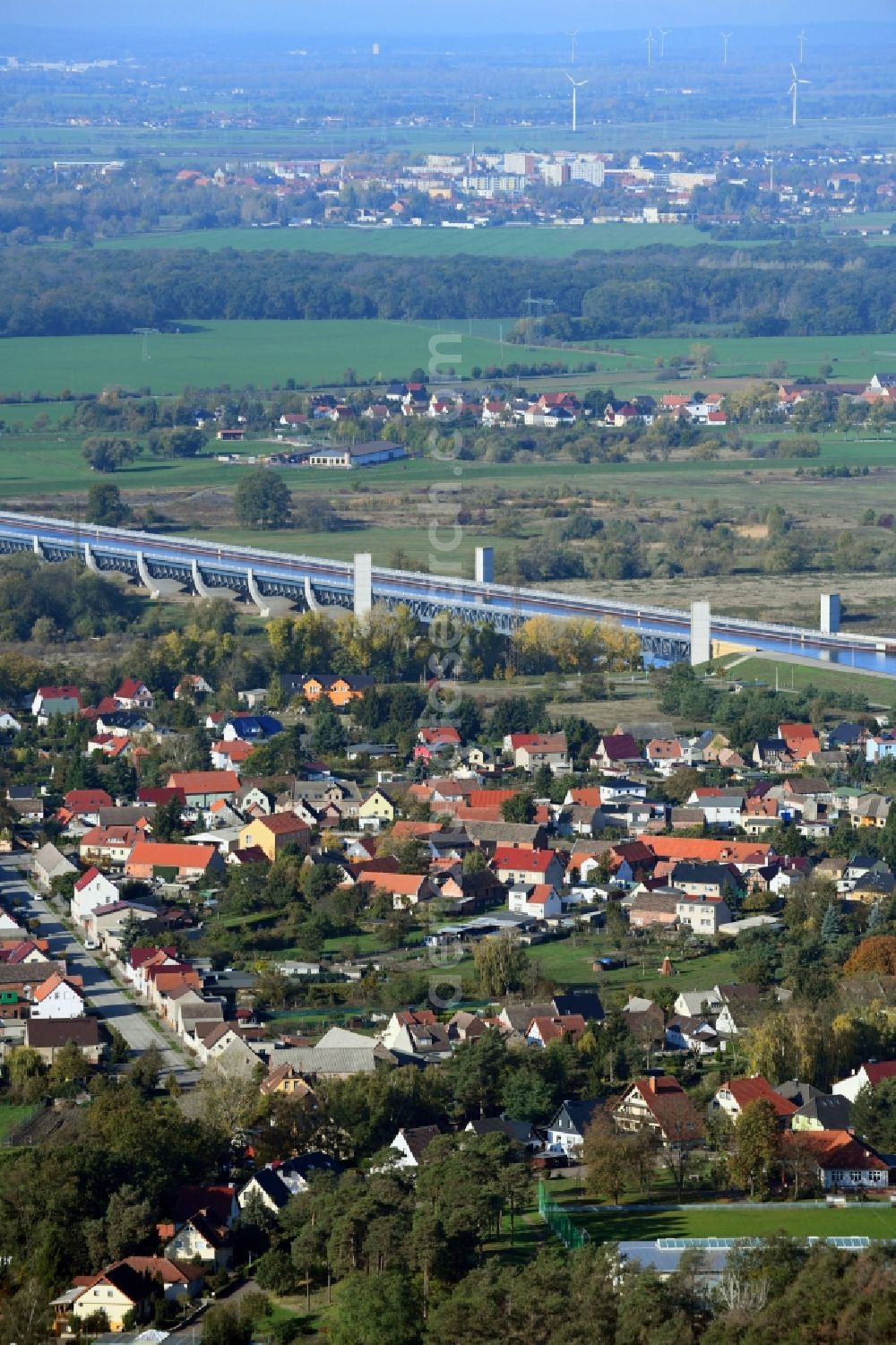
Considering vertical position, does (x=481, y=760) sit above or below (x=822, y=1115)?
below

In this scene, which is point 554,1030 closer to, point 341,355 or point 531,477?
point 531,477

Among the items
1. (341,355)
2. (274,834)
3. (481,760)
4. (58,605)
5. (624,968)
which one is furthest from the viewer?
(341,355)

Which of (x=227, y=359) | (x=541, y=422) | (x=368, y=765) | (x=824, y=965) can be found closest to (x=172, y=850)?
(x=368, y=765)

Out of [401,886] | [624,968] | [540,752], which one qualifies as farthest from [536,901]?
[540,752]

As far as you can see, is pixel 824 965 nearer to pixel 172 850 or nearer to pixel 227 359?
pixel 172 850

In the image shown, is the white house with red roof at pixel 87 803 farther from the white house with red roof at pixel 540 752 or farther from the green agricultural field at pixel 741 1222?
the green agricultural field at pixel 741 1222

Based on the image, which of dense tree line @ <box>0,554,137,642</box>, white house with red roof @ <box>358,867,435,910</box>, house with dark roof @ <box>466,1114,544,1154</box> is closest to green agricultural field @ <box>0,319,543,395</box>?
dense tree line @ <box>0,554,137,642</box>

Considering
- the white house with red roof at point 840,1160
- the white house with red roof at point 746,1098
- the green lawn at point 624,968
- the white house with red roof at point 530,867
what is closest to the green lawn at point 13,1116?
the white house with red roof at point 746,1098
